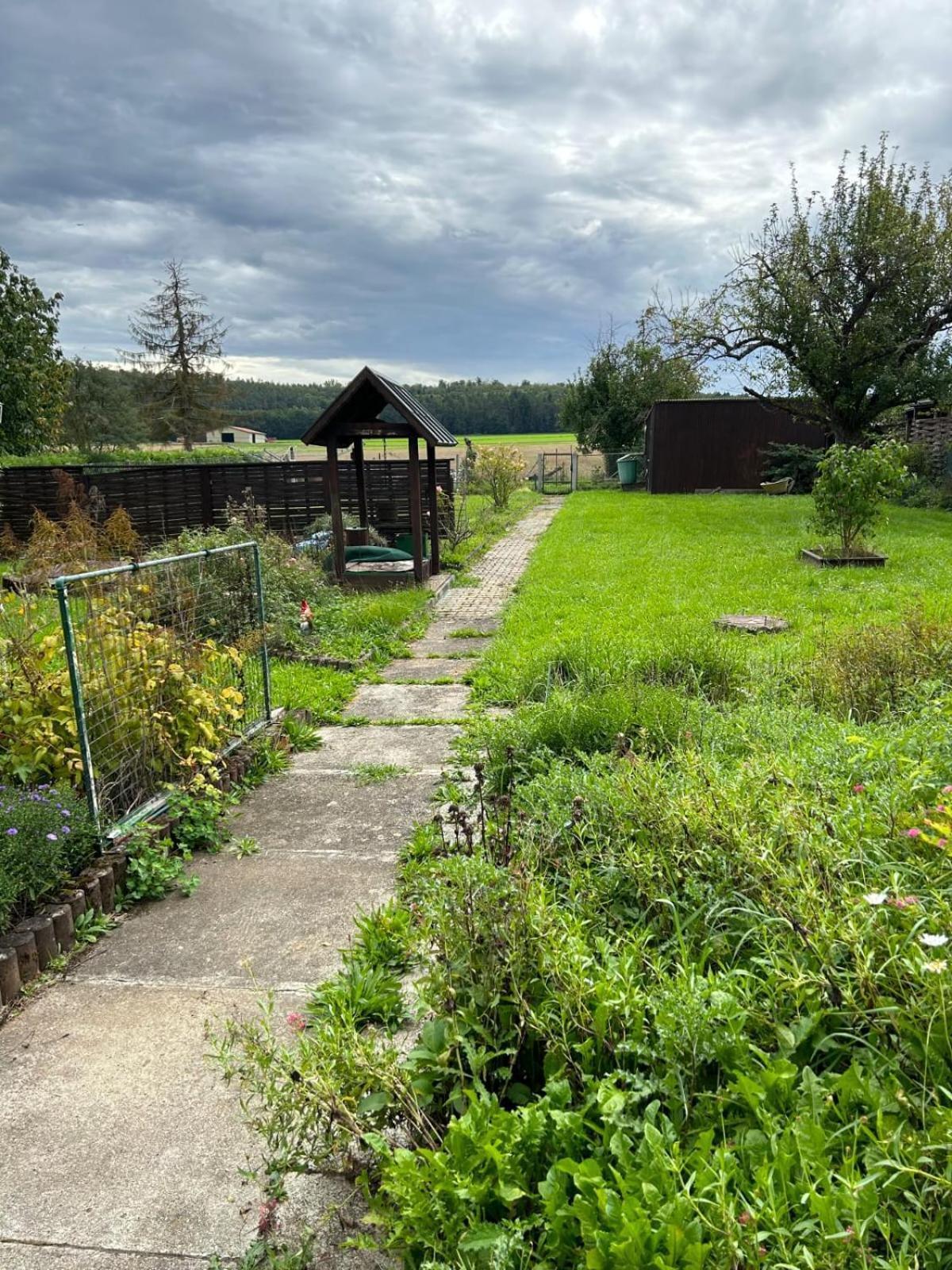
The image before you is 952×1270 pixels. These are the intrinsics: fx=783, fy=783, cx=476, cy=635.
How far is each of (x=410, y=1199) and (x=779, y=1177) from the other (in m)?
0.69

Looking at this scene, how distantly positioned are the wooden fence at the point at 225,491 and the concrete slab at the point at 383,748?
27.7 feet

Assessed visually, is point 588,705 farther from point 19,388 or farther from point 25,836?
point 19,388

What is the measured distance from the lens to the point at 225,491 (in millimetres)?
14523

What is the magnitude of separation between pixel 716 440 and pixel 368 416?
16397mm

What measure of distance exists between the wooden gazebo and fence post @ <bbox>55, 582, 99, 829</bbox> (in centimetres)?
696

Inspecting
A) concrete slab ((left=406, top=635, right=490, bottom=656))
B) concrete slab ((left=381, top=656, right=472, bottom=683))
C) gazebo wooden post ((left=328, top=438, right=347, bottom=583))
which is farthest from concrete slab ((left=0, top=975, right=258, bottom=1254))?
gazebo wooden post ((left=328, top=438, right=347, bottom=583))

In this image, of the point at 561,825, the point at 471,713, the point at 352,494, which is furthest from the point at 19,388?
the point at 561,825

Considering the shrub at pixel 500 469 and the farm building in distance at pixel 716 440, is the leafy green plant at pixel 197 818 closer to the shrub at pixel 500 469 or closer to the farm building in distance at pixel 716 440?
the shrub at pixel 500 469

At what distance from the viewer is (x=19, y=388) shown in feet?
94.2

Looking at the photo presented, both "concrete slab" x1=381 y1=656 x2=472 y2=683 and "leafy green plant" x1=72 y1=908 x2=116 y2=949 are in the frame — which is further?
"concrete slab" x1=381 y1=656 x2=472 y2=683

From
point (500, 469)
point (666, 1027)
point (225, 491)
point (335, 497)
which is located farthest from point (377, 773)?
point (500, 469)

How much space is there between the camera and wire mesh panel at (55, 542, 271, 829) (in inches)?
140

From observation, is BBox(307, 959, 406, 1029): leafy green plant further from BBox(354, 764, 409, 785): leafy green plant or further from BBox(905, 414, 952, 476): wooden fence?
BBox(905, 414, 952, 476): wooden fence

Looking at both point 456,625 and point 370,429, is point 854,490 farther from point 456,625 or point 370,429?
point 370,429
